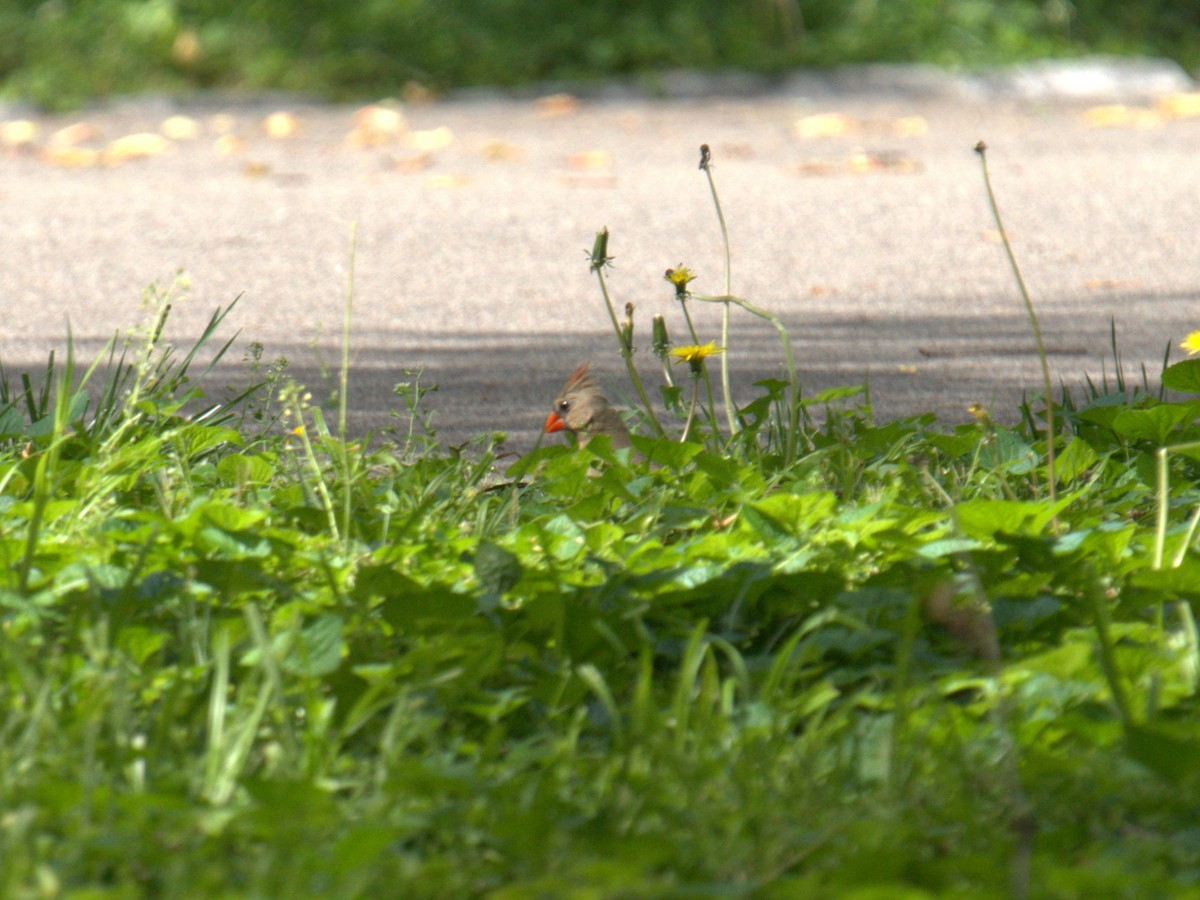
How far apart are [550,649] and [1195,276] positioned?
3.79 meters

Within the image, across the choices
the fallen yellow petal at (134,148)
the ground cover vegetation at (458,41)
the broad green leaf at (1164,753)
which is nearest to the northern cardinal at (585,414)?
the broad green leaf at (1164,753)

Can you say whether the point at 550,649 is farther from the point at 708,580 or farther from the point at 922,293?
the point at 922,293

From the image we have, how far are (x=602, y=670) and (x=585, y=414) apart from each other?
1232 millimetres

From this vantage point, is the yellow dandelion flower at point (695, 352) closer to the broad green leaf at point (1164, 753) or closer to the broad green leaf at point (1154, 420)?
the broad green leaf at point (1154, 420)

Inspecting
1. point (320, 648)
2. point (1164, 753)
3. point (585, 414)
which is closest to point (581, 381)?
point (585, 414)

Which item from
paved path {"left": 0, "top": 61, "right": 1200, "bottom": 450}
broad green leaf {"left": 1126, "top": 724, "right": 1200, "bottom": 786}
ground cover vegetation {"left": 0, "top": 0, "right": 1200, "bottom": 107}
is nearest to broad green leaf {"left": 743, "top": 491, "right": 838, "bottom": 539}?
broad green leaf {"left": 1126, "top": 724, "right": 1200, "bottom": 786}

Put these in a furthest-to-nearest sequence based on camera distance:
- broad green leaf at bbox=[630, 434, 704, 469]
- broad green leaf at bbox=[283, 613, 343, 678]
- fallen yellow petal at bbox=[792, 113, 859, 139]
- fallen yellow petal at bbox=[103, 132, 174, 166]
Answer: fallen yellow petal at bbox=[792, 113, 859, 139] < fallen yellow petal at bbox=[103, 132, 174, 166] < broad green leaf at bbox=[630, 434, 704, 469] < broad green leaf at bbox=[283, 613, 343, 678]

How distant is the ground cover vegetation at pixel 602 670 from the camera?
1666 millimetres

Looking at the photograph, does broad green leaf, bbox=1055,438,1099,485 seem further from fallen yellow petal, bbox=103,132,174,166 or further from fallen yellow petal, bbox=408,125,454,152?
fallen yellow petal, bbox=103,132,174,166

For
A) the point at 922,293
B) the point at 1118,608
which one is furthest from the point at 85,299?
the point at 1118,608

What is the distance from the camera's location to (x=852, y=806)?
5.90 ft

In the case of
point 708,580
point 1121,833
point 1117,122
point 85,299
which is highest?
point 1117,122

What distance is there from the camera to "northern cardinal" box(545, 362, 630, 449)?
3336 mm

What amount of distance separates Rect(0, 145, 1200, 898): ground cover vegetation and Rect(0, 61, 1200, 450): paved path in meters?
0.70
